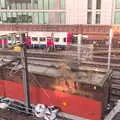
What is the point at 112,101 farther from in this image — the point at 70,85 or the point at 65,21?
the point at 65,21

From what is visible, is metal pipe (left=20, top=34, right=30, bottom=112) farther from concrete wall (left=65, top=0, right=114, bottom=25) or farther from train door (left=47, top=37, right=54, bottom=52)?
concrete wall (left=65, top=0, right=114, bottom=25)

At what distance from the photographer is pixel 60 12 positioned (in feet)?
85.3

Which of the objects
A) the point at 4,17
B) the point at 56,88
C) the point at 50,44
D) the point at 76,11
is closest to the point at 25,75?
the point at 56,88

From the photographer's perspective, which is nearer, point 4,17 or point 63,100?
point 63,100

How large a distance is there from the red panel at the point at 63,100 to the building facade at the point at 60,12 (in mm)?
18606

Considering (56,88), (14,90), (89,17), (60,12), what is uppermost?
(60,12)

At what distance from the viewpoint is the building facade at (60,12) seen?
2448cm

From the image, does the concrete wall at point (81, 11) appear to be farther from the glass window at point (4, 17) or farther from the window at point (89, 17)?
the glass window at point (4, 17)

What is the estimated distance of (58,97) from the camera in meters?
6.49

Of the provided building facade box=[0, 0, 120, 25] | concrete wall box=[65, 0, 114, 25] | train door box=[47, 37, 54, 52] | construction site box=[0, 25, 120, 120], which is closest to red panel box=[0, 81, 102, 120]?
construction site box=[0, 25, 120, 120]

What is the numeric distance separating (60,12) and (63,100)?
67.9ft

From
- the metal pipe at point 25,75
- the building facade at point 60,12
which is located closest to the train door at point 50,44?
the building facade at point 60,12

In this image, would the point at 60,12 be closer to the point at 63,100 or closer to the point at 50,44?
the point at 50,44

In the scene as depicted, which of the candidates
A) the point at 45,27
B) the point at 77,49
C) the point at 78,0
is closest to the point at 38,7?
the point at 45,27
